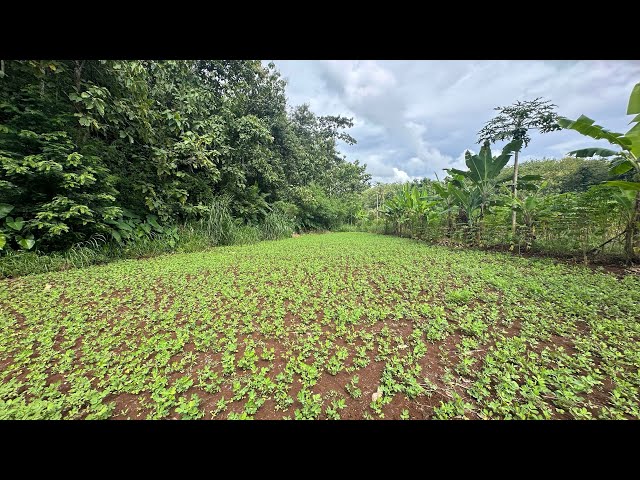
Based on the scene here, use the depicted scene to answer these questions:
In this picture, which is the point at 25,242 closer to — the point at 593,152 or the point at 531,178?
the point at 593,152

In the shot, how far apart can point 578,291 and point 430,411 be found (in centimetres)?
278

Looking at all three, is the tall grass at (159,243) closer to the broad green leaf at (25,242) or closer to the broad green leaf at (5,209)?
the broad green leaf at (25,242)

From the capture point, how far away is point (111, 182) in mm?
4504

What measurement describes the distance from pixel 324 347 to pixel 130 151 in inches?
260

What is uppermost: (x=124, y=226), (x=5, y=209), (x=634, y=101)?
(x=634, y=101)

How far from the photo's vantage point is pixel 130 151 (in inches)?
217

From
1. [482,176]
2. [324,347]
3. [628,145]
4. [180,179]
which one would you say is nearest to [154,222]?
[180,179]

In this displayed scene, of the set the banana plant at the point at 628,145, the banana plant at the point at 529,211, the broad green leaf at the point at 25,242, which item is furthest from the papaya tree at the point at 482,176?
the broad green leaf at the point at 25,242

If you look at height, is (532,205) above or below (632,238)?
above

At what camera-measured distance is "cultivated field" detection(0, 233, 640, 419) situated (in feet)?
4.20
